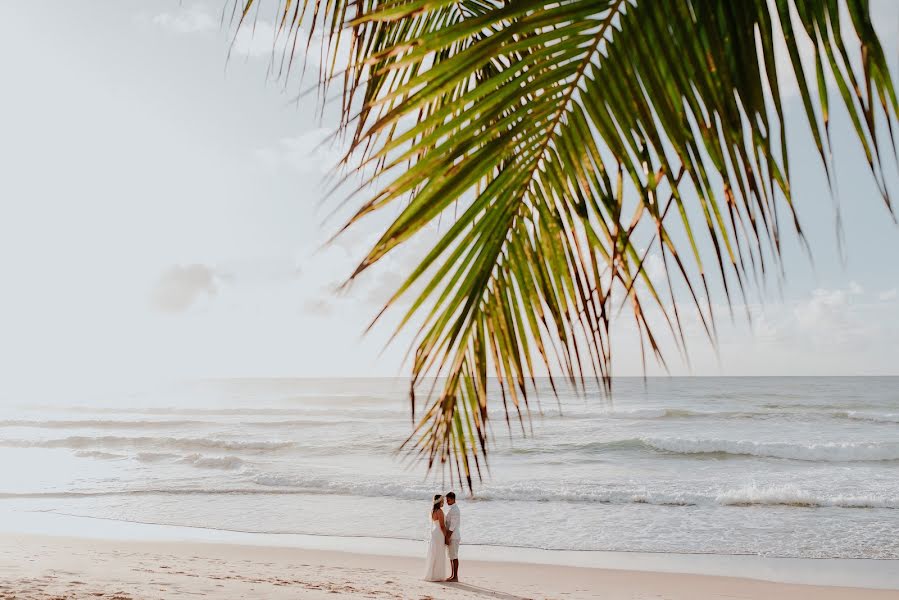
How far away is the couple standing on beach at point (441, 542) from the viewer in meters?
9.44

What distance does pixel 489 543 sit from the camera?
1205cm

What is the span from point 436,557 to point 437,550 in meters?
0.11

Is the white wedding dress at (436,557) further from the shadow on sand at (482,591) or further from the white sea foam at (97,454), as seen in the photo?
the white sea foam at (97,454)

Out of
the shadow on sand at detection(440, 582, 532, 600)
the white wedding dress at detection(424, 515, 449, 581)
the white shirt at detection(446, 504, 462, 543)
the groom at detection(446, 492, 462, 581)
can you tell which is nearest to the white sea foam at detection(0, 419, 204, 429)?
the white wedding dress at detection(424, 515, 449, 581)

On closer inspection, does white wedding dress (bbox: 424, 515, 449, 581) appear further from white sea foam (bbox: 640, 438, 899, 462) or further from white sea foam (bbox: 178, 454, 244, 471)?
white sea foam (bbox: 640, 438, 899, 462)

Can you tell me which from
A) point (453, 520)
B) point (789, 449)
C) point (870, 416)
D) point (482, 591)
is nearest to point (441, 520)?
point (453, 520)

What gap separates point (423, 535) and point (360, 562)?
2.24m

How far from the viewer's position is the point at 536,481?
1766 cm

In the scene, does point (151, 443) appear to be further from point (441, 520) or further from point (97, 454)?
point (441, 520)

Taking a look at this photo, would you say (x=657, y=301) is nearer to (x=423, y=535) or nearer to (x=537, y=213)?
(x=537, y=213)

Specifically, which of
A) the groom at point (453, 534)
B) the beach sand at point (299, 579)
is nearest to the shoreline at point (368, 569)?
the beach sand at point (299, 579)

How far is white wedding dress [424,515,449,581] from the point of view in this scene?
9477 millimetres

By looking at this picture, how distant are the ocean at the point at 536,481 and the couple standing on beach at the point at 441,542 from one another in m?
1.50

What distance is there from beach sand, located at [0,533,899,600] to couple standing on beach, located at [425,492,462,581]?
9.7 inches
